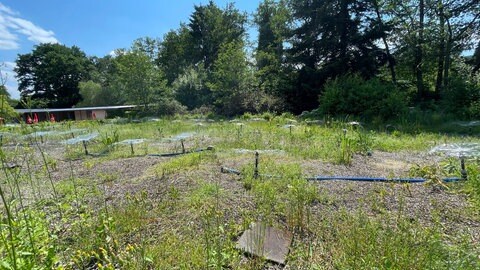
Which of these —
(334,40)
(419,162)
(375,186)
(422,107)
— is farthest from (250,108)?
(375,186)

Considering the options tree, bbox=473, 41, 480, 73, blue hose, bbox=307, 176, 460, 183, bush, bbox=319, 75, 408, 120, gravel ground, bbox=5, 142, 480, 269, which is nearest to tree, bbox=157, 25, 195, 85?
bush, bbox=319, 75, 408, 120

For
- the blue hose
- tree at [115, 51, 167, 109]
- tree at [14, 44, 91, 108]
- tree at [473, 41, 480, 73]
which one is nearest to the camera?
the blue hose

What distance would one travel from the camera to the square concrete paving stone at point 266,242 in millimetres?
1780

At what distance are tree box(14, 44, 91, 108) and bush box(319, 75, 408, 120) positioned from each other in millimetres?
30096

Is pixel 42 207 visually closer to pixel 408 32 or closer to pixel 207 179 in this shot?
pixel 207 179

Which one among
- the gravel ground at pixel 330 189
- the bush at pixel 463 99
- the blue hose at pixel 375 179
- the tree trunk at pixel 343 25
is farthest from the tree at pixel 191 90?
the blue hose at pixel 375 179

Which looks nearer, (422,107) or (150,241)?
(150,241)

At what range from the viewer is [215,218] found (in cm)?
223

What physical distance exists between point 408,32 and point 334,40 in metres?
3.33

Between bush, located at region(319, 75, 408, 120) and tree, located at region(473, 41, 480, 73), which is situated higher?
tree, located at region(473, 41, 480, 73)

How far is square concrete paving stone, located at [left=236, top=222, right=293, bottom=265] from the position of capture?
1.78 m

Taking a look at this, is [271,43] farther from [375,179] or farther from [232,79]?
[375,179]

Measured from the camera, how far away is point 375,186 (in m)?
2.95

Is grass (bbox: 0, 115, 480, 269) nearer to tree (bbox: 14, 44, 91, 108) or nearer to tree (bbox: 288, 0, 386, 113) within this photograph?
tree (bbox: 288, 0, 386, 113)
